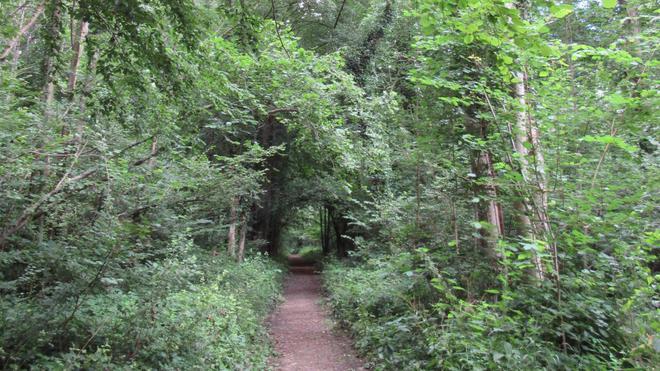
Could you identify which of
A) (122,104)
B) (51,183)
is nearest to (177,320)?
(51,183)

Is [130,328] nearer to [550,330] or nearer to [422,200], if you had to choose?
[550,330]

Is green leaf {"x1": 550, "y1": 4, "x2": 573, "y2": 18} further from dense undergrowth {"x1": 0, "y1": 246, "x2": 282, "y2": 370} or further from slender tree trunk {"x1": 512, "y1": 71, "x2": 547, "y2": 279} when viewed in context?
dense undergrowth {"x1": 0, "y1": 246, "x2": 282, "y2": 370}

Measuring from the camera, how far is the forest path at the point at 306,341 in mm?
7559

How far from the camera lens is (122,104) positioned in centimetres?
544

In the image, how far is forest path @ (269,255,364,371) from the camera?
24.8 ft

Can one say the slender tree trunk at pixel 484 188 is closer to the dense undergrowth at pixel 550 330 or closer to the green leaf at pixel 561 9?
the dense undergrowth at pixel 550 330

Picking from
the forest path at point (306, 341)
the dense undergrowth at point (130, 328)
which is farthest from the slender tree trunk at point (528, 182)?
the dense undergrowth at point (130, 328)

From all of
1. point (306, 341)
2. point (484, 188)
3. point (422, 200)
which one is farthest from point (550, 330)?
point (306, 341)

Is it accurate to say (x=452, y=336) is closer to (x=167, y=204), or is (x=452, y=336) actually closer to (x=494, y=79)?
(x=494, y=79)

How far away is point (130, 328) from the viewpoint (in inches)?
191

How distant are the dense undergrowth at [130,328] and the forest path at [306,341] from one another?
95 centimetres

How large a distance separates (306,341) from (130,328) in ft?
16.8

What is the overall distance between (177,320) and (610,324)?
5005 mm

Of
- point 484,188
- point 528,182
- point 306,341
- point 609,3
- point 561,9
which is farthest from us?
point 306,341
